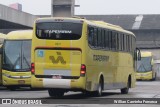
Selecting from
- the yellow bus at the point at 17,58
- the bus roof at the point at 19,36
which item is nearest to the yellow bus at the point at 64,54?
the yellow bus at the point at 17,58

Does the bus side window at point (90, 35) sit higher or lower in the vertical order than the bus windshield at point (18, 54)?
higher

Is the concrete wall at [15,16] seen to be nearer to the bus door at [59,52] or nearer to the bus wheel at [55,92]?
the bus wheel at [55,92]

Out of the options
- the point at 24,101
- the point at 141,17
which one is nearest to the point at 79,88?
the point at 24,101

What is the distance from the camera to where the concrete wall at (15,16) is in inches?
1973

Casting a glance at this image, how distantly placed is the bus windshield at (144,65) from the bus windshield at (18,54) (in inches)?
1253

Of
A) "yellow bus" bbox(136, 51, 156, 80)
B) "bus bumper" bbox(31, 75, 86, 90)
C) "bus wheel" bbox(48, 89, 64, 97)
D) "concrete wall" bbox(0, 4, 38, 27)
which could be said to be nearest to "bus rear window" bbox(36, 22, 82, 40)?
"bus bumper" bbox(31, 75, 86, 90)

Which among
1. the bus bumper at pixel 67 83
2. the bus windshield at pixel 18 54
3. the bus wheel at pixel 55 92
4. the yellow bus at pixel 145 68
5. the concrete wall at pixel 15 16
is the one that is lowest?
the yellow bus at pixel 145 68

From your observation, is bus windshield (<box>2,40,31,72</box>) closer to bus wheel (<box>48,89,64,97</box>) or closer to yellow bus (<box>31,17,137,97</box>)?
bus wheel (<box>48,89,64,97</box>)

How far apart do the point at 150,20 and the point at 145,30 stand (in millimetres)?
4291

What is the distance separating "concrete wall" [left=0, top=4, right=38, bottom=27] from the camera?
164 ft

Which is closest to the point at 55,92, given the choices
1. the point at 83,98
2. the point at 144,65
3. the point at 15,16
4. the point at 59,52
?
the point at 83,98

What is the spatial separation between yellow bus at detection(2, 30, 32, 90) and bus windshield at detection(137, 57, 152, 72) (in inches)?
1253

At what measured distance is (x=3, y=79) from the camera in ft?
104

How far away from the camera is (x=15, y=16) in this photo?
53812 mm
